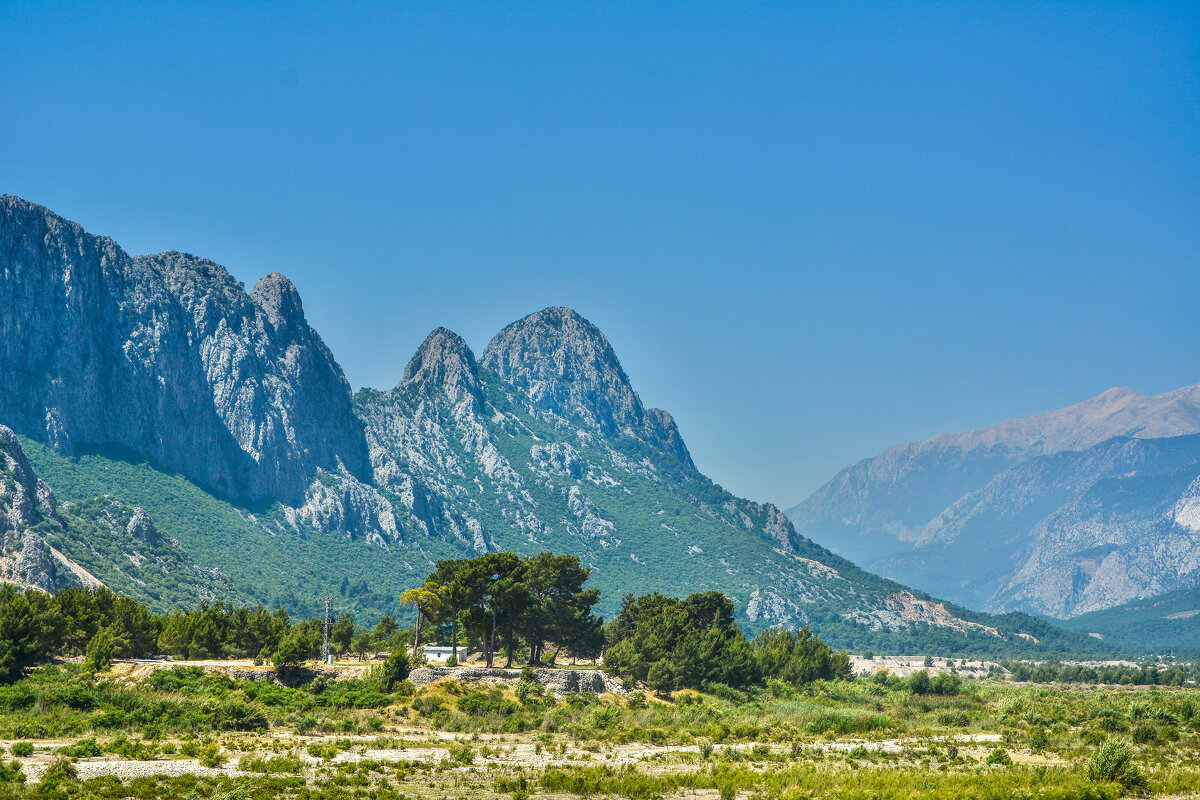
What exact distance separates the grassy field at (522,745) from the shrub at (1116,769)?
7cm

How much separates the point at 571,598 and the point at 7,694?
45.1 meters

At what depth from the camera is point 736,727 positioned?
66.5 meters

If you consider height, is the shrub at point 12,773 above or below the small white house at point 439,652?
below

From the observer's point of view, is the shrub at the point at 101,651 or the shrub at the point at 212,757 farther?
the shrub at the point at 101,651

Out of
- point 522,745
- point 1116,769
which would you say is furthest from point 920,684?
point 522,745

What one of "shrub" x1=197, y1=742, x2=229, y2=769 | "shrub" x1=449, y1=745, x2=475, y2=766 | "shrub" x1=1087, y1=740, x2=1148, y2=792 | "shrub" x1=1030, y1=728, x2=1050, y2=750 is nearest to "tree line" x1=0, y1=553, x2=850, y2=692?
"shrub" x1=449, y1=745, x2=475, y2=766

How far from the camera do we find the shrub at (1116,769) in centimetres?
4603

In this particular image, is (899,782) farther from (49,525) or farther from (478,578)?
(49,525)

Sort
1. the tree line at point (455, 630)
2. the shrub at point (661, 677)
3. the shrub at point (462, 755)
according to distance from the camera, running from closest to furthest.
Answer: the shrub at point (462, 755), the tree line at point (455, 630), the shrub at point (661, 677)

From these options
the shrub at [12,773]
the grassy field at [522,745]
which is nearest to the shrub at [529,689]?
the grassy field at [522,745]

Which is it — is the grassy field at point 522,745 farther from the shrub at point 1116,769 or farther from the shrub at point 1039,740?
the shrub at point 1039,740

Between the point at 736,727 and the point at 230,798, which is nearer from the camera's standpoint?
the point at 230,798

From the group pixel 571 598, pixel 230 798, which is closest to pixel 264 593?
pixel 571 598

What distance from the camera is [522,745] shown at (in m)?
56.7
